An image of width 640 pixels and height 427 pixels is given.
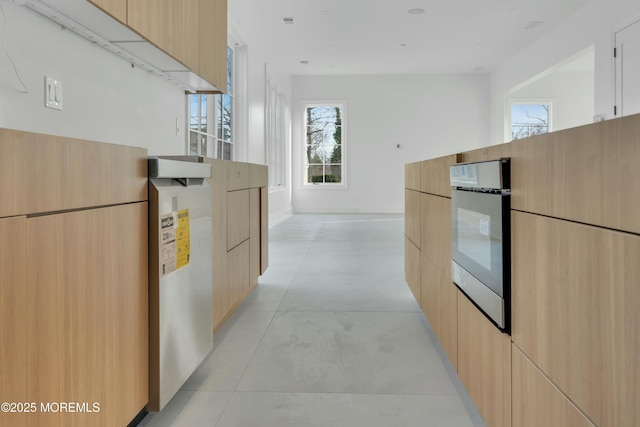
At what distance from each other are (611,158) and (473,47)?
930cm

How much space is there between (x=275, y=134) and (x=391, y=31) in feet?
10.2

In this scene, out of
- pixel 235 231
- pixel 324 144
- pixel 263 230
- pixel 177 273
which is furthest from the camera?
pixel 324 144

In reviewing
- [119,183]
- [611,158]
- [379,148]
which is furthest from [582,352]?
[379,148]

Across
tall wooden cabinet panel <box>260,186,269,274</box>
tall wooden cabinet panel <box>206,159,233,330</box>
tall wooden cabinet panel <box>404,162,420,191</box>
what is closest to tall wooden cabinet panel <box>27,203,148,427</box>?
tall wooden cabinet panel <box>206,159,233,330</box>

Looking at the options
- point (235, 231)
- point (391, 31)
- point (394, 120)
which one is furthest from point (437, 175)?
point (394, 120)

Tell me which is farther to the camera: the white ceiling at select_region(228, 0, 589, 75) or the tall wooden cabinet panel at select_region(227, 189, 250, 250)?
the white ceiling at select_region(228, 0, 589, 75)

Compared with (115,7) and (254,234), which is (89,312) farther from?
(254,234)

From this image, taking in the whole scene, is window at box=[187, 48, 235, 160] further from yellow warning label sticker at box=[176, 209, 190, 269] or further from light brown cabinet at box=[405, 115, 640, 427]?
light brown cabinet at box=[405, 115, 640, 427]

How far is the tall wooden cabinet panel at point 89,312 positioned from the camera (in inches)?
37.7

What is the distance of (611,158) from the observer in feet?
2.52

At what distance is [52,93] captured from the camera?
2006 millimetres

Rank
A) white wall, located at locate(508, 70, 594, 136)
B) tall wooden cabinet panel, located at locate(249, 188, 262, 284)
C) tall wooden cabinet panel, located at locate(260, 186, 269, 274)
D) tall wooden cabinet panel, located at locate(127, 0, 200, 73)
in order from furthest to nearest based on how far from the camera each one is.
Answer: white wall, located at locate(508, 70, 594, 136) → tall wooden cabinet panel, located at locate(260, 186, 269, 274) → tall wooden cabinet panel, located at locate(249, 188, 262, 284) → tall wooden cabinet panel, located at locate(127, 0, 200, 73)

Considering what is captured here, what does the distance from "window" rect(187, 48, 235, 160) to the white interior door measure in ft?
16.6

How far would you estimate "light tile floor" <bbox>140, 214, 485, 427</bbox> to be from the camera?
1.68 meters
